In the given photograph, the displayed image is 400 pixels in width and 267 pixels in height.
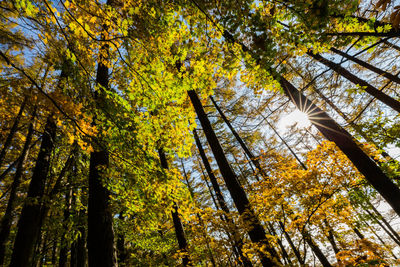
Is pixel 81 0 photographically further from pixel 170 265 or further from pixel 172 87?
pixel 170 265

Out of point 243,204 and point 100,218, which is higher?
point 100,218

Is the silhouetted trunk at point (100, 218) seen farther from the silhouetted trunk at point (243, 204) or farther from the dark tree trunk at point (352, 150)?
the dark tree trunk at point (352, 150)

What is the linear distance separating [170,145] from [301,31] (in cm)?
319

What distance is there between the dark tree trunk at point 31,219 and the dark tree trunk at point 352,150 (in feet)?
20.2

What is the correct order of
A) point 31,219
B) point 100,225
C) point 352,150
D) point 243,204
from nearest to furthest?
1. point 100,225
2. point 352,150
3. point 243,204
4. point 31,219

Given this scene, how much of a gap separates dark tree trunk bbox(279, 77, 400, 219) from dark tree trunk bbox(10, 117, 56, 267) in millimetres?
6152

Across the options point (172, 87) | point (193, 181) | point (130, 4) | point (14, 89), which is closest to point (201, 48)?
point (172, 87)

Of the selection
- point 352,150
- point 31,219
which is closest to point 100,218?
point 31,219

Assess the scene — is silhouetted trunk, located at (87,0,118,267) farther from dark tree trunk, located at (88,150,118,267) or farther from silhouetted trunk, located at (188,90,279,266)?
silhouetted trunk, located at (188,90,279,266)

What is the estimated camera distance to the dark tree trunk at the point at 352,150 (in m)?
2.97

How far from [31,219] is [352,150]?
7835 millimetres

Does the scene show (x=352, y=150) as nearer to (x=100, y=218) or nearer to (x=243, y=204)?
(x=243, y=204)

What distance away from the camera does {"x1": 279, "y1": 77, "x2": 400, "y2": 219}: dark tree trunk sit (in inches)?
117

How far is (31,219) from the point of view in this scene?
4230mm
